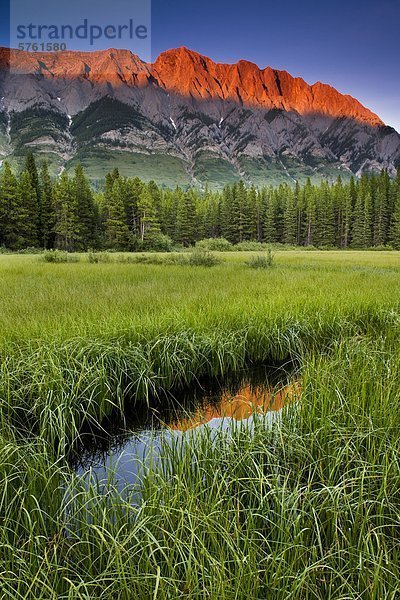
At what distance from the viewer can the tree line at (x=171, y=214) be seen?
159 feet

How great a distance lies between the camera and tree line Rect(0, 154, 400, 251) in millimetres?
48500

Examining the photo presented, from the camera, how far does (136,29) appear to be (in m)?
16.7

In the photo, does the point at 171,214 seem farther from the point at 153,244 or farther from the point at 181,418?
the point at 181,418

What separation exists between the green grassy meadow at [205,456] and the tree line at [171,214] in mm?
44244

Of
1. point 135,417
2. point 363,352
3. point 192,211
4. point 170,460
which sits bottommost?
point 135,417

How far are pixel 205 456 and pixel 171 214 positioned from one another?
6823cm

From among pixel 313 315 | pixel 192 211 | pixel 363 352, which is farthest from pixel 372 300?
pixel 192 211

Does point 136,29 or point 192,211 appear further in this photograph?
point 192,211

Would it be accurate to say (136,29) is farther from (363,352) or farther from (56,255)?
(363,352)

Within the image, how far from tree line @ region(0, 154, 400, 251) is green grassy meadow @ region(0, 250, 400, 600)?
44.2 metres

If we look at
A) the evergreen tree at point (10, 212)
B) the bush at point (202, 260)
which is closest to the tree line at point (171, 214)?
the evergreen tree at point (10, 212)

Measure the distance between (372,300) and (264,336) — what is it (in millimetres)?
3576

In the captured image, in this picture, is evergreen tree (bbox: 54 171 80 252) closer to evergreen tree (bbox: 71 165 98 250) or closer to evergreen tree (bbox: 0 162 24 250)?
evergreen tree (bbox: 71 165 98 250)

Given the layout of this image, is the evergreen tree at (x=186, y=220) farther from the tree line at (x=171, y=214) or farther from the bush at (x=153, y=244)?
the bush at (x=153, y=244)
